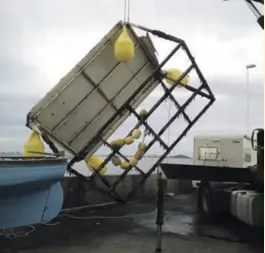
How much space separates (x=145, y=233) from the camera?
7555mm

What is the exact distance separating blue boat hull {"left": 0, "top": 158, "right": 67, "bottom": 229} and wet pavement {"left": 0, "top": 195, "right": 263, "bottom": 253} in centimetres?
105

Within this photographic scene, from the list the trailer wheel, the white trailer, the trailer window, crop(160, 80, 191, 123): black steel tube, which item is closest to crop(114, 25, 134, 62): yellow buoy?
crop(160, 80, 191, 123): black steel tube

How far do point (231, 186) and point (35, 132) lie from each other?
16.0 feet

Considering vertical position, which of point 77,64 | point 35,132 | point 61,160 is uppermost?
point 77,64

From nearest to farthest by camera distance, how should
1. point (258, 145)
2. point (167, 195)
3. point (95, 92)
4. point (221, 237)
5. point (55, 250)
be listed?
point (55, 250), point (258, 145), point (221, 237), point (95, 92), point (167, 195)

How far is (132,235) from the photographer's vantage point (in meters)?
7.35

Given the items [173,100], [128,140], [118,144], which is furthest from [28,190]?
[173,100]

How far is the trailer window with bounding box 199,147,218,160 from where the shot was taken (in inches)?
491

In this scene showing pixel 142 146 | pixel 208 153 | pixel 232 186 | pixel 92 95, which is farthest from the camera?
pixel 208 153

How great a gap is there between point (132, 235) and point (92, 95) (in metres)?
3.08

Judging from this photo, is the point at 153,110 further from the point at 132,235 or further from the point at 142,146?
the point at 132,235

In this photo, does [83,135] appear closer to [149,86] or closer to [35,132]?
[35,132]

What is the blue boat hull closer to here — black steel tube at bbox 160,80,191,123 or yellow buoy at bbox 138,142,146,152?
yellow buoy at bbox 138,142,146,152

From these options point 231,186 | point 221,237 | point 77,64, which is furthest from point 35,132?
point 231,186
